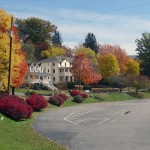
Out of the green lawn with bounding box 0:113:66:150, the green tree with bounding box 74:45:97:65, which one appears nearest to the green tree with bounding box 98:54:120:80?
the green tree with bounding box 74:45:97:65

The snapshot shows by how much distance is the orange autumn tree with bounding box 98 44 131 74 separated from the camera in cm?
11496

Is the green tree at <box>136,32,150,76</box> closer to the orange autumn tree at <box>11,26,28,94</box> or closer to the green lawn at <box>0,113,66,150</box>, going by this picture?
the orange autumn tree at <box>11,26,28,94</box>

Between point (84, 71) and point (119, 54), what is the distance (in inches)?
1196

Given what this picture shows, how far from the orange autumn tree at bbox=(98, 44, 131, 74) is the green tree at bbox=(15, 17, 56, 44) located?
18613mm

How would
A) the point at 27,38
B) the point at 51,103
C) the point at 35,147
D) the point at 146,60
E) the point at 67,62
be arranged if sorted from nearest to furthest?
the point at 35,147
the point at 51,103
the point at 67,62
the point at 146,60
the point at 27,38

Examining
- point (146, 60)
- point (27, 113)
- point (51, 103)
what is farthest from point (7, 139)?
point (146, 60)

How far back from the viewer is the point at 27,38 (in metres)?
131

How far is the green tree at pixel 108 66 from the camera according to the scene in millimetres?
103938

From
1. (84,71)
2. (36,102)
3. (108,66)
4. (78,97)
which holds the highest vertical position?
(108,66)

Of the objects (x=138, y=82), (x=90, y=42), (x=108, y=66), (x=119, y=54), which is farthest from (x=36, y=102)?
(x=90, y=42)

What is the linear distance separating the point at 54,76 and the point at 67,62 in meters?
5.11

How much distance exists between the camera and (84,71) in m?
93.2

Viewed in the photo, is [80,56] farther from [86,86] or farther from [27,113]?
[27,113]

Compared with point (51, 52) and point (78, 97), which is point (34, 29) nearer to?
point (51, 52)
